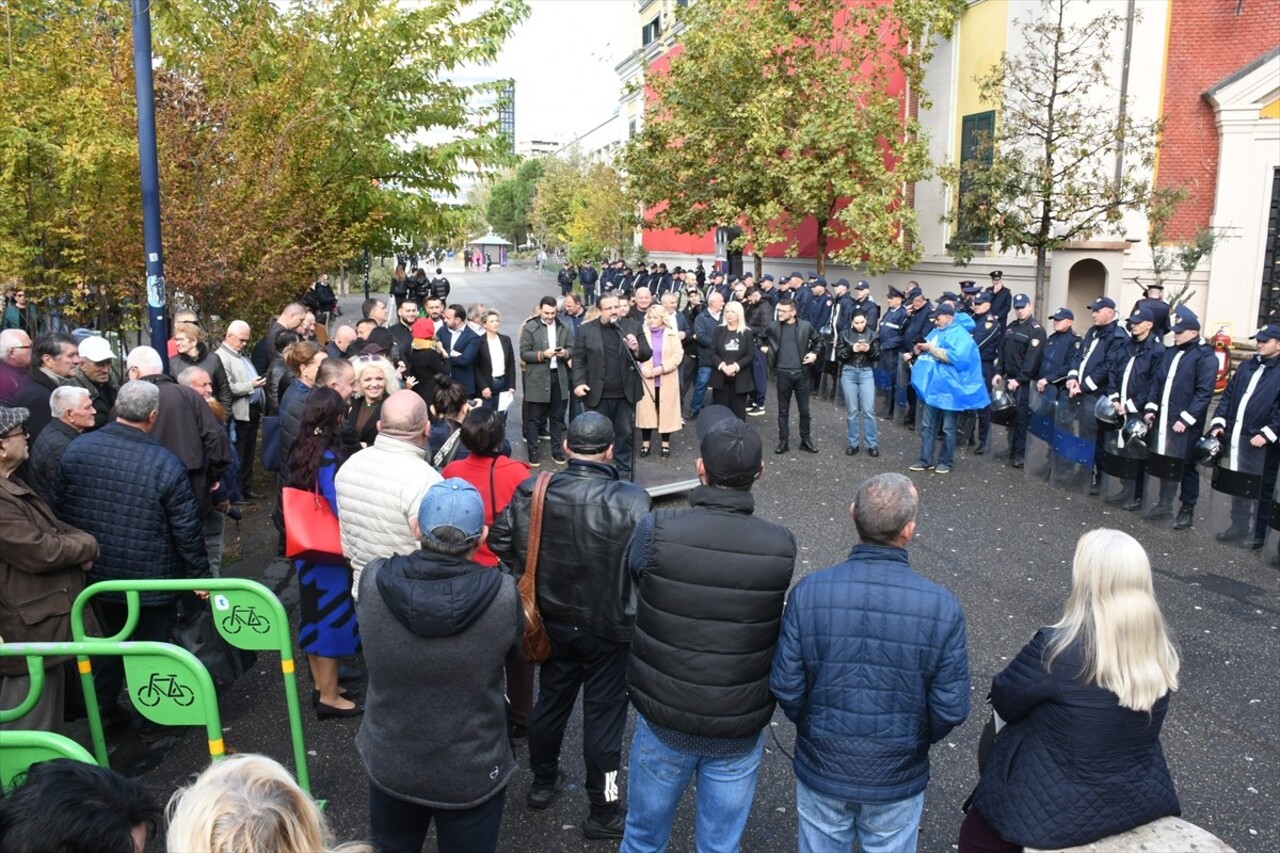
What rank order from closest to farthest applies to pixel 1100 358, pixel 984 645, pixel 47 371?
pixel 984 645 < pixel 47 371 < pixel 1100 358

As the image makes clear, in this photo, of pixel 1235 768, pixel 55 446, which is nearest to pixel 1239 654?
pixel 1235 768

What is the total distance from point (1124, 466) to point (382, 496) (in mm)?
7970

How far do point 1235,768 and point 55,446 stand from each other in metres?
6.61

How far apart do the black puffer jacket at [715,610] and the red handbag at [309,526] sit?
237 cm

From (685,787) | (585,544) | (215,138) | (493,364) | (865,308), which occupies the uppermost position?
(215,138)

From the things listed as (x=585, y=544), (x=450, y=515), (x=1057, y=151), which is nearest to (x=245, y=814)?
(x=450, y=515)

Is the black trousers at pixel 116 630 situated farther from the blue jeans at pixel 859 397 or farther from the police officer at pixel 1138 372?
the police officer at pixel 1138 372

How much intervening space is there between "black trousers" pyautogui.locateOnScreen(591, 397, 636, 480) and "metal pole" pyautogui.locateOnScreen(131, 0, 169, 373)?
442 centimetres

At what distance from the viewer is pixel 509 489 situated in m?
4.91

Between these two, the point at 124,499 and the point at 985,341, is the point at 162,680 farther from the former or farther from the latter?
the point at 985,341

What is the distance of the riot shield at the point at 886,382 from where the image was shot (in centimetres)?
1461

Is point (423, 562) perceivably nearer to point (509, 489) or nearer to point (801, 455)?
point (509, 489)

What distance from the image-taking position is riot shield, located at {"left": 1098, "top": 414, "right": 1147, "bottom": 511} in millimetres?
9516

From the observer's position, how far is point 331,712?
5.38 m
